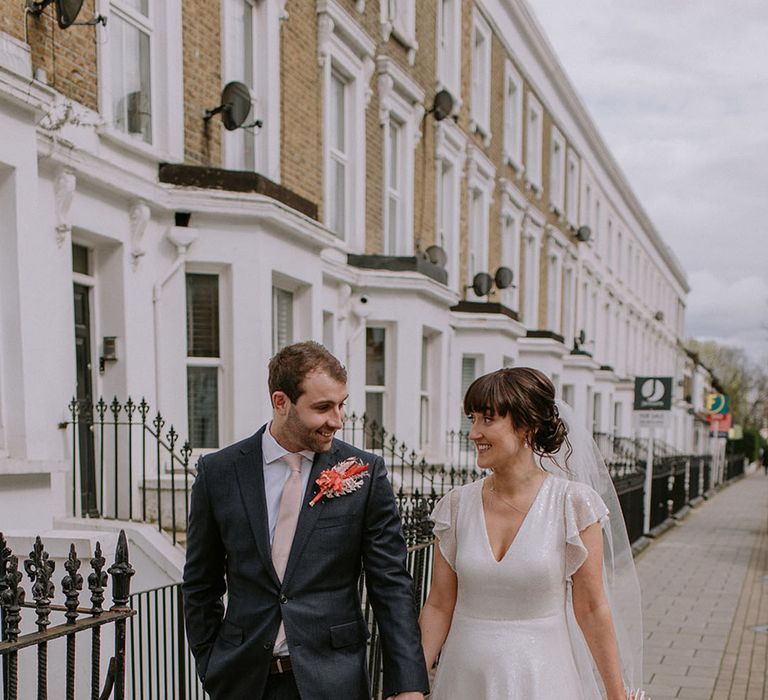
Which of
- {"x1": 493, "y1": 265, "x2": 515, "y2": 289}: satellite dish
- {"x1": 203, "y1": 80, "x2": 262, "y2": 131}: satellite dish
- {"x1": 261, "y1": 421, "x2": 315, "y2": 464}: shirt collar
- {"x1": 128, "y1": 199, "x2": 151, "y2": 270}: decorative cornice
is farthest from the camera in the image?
{"x1": 493, "y1": 265, "x2": 515, "y2": 289}: satellite dish

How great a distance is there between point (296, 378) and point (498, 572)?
948 mm

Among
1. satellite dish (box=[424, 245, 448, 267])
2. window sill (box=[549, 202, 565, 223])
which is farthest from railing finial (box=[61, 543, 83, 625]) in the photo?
window sill (box=[549, 202, 565, 223])

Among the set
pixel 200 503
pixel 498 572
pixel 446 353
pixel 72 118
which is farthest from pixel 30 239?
pixel 446 353

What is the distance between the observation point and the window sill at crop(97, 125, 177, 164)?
7409 millimetres

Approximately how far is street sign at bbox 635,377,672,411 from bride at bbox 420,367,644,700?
1284cm

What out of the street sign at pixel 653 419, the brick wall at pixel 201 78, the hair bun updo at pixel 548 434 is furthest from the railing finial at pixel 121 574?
the street sign at pixel 653 419

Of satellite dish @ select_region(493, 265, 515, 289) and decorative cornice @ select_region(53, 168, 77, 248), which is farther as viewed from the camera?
satellite dish @ select_region(493, 265, 515, 289)

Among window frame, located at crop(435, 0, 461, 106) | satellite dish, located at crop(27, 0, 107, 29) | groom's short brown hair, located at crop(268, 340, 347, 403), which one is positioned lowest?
groom's short brown hair, located at crop(268, 340, 347, 403)

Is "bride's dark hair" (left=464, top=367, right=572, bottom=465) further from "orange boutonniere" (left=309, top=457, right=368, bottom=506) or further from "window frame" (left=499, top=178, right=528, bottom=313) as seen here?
"window frame" (left=499, top=178, right=528, bottom=313)

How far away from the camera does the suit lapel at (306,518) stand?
2668 mm

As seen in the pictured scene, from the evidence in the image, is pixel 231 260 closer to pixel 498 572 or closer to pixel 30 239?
pixel 30 239

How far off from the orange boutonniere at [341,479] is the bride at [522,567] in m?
0.43

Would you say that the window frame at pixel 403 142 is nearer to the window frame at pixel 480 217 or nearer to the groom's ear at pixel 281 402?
the window frame at pixel 480 217

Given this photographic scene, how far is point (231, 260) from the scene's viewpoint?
8.45 meters
